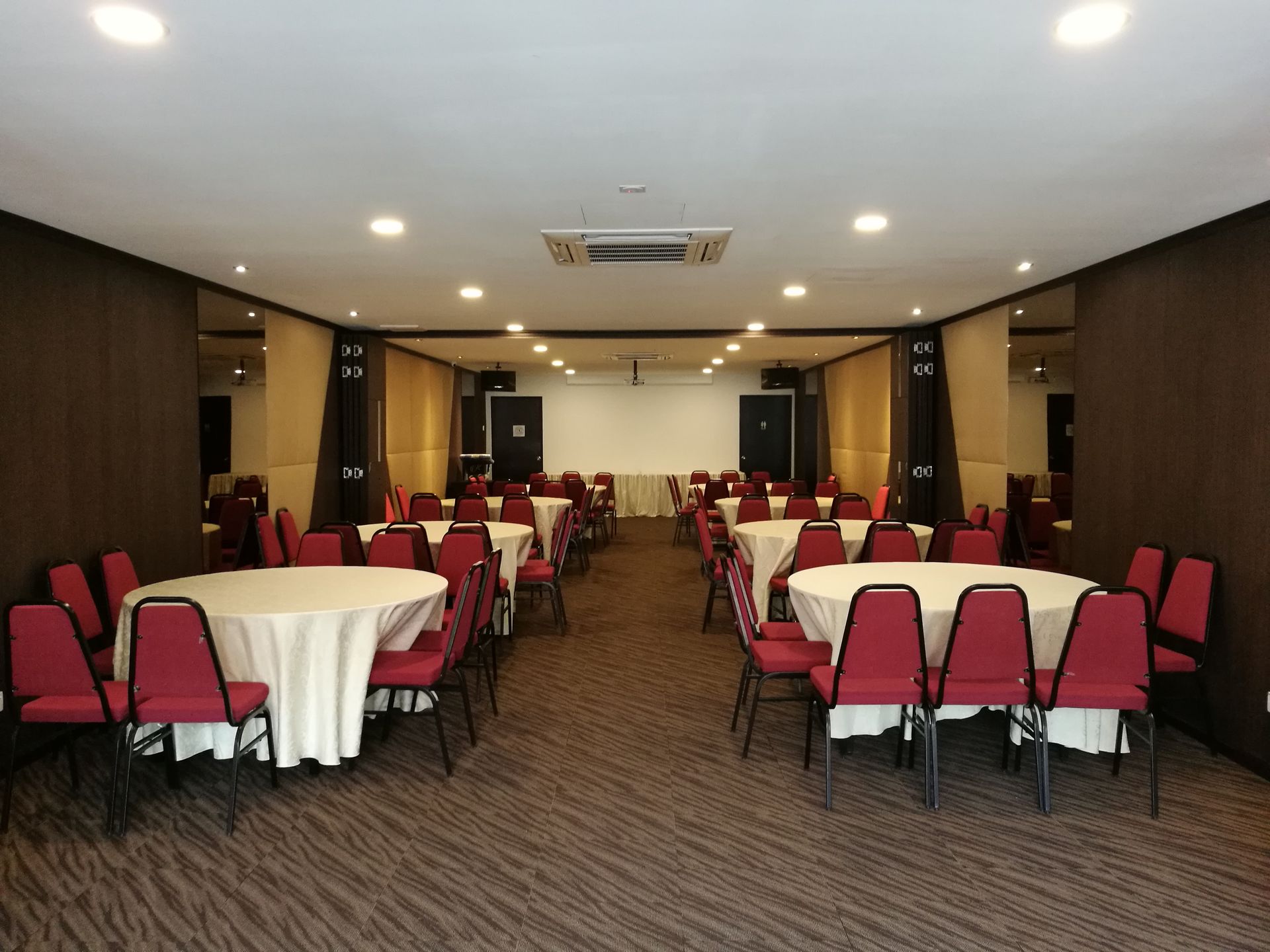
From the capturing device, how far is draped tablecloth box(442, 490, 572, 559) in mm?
8711

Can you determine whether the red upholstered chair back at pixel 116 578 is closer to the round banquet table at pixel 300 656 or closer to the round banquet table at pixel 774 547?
the round banquet table at pixel 300 656

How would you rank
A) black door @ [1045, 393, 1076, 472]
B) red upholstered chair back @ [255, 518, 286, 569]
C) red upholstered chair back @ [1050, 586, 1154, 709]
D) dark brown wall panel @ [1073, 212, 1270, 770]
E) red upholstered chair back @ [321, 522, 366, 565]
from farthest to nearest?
black door @ [1045, 393, 1076, 472], red upholstered chair back @ [255, 518, 286, 569], red upholstered chair back @ [321, 522, 366, 565], dark brown wall panel @ [1073, 212, 1270, 770], red upholstered chair back @ [1050, 586, 1154, 709]

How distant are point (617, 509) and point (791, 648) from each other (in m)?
12.2

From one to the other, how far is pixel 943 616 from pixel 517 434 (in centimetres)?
1391

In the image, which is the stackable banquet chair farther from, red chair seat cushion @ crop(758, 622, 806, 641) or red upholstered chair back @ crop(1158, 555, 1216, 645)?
red upholstered chair back @ crop(1158, 555, 1216, 645)

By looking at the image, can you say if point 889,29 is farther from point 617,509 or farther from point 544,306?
point 617,509

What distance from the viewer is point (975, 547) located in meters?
5.81

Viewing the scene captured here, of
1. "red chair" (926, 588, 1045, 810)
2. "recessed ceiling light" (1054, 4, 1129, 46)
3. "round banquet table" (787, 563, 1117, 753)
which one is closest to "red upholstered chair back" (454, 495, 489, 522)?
"round banquet table" (787, 563, 1117, 753)

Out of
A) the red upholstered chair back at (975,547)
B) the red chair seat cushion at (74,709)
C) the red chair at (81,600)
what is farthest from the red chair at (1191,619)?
the red chair at (81,600)

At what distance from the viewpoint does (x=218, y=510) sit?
8.58 m

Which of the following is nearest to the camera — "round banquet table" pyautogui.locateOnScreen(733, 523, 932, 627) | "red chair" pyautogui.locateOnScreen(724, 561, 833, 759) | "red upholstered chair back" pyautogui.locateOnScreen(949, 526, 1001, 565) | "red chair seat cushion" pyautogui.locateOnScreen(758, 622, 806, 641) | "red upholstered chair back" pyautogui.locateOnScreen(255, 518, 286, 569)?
"red chair" pyautogui.locateOnScreen(724, 561, 833, 759)

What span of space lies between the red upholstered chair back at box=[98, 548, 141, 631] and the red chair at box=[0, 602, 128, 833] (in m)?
1.23

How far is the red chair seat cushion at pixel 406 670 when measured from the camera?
3955 millimetres

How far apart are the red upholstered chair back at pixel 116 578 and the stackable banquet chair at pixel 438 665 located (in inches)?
67.3
